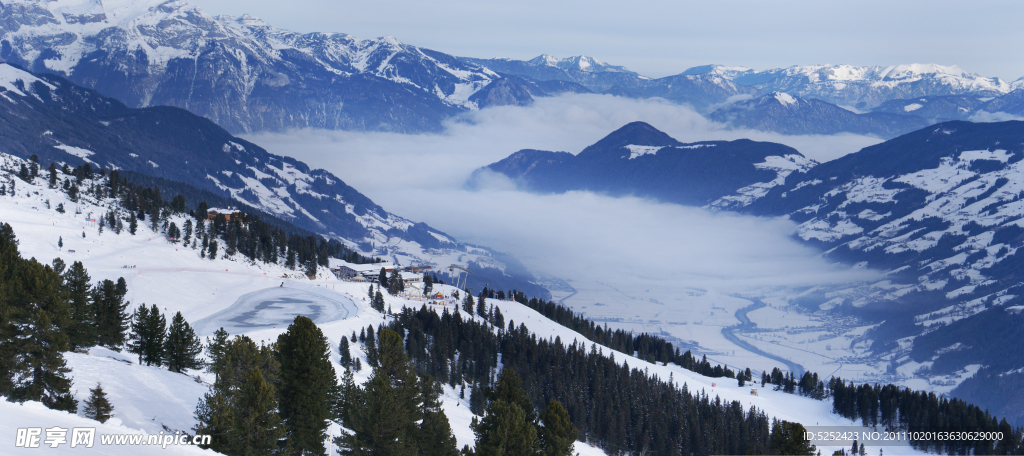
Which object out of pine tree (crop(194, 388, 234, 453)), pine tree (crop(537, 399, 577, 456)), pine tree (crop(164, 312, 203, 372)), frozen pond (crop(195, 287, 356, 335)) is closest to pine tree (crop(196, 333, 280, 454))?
pine tree (crop(194, 388, 234, 453))

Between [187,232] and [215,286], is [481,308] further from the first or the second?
[187,232]

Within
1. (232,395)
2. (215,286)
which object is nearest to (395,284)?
(215,286)

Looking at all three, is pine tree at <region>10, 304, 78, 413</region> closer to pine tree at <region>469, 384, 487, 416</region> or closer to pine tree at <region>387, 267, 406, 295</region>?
pine tree at <region>469, 384, 487, 416</region>

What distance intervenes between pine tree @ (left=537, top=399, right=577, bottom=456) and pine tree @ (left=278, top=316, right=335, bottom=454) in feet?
51.7

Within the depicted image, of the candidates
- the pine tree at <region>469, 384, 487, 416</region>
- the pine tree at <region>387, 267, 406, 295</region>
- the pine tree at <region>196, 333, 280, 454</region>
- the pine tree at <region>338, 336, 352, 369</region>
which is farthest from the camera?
the pine tree at <region>387, 267, 406, 295</region>

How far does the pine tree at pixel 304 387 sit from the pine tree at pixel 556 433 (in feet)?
51.7

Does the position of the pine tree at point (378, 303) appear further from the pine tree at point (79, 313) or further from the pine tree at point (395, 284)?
the pine tree at point (79, 313)

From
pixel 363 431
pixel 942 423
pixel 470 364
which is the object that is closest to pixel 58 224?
pixel 470 364

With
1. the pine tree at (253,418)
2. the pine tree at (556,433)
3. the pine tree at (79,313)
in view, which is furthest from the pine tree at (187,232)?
the pine tree at (556,433)

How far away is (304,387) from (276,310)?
86109mm

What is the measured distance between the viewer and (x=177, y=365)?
6962 cm

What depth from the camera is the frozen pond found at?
11800 cm

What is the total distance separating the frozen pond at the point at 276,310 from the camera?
387 ft

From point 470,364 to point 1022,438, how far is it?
10884 centimetres
